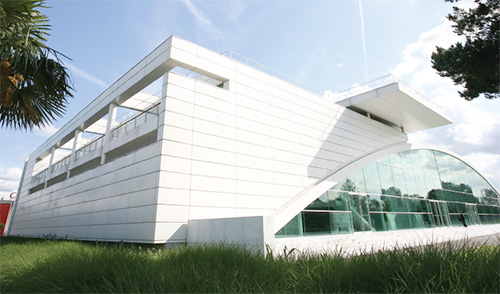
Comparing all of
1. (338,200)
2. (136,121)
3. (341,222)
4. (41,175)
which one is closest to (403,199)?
(338,200)

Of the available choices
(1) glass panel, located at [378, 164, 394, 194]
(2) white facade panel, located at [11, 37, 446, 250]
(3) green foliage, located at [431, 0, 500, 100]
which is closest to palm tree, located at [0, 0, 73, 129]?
(2) white facade panel, located at [11, 37, 446, 250]

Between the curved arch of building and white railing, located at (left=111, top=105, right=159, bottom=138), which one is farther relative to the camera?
white railing, located at (left=111, top=105, right=159, bottom=138)

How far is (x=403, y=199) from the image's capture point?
2117cm

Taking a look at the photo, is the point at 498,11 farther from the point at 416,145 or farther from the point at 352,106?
the point at 416,145

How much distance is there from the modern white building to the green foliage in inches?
325

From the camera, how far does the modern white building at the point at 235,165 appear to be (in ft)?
43.0

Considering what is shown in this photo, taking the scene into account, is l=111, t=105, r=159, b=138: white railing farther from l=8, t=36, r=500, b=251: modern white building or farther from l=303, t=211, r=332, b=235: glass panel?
l=303, t=211, r=332, b=235: glass panel

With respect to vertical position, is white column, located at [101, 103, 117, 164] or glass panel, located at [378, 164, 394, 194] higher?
white column, located at [101, 103, 117, 164]

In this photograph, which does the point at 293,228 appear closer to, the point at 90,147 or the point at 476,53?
the point at 476,53

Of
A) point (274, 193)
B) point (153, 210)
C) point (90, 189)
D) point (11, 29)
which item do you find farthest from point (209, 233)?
point (90, 189)

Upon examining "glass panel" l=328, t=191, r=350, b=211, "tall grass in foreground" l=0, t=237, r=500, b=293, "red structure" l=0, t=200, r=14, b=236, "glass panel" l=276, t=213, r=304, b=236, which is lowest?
"tall grass in foreground" l=0, t=237, r=500, b=293

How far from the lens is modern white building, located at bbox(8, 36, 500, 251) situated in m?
13.1

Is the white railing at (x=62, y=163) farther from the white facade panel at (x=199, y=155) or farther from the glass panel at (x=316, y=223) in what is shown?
the glass panel at (x=316, y=223)

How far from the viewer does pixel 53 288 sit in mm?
4430
